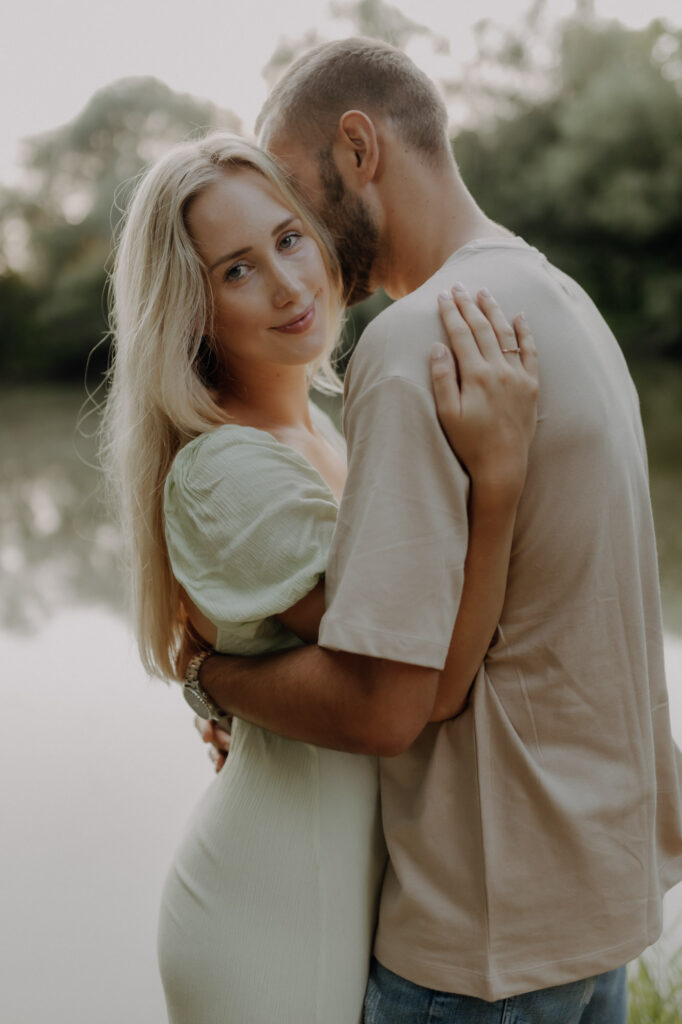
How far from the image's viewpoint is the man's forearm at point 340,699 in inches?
38.1

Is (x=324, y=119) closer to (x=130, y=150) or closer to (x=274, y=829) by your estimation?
(x=274, y=829)

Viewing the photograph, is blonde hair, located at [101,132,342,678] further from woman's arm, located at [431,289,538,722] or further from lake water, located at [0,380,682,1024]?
lake water, located at [0,380,682,1024]

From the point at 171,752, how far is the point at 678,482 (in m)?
5.62

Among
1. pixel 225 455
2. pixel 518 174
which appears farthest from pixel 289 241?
pixel 518 174

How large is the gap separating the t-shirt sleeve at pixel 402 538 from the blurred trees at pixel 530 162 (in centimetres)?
1410

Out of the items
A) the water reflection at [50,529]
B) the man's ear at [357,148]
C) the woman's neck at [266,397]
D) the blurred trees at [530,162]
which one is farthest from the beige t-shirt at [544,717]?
the blurred trees at [530,162]

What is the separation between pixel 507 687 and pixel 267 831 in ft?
1.14

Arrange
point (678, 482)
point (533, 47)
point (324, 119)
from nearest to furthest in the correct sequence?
1. point (324, 119)
2. point (678, 482)
3. point (533, 47)

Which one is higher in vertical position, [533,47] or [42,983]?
[533,47]

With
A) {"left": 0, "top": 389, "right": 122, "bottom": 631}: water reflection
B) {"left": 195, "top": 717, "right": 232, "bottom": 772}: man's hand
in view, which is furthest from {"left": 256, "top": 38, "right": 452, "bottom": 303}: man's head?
{"left": 0, "top": 389, "right": 122, "bottom": 631}: water reflection

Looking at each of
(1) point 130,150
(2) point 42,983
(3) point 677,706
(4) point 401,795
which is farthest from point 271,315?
(1) point 130,150

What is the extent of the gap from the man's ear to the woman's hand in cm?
37

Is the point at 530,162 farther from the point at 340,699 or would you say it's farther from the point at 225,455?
the point at 340,699

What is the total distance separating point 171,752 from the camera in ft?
14.6
